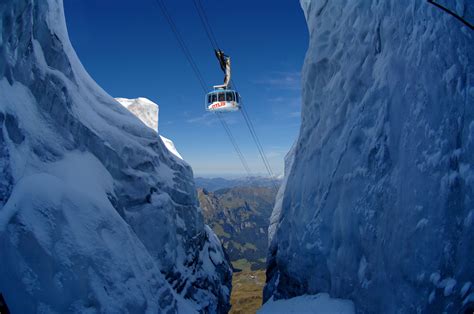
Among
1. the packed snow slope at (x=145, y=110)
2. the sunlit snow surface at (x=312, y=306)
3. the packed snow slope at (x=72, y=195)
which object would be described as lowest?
the sunlit snow surface at (x=312, y=306)

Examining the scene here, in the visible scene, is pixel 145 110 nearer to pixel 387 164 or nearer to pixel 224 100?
pixel 224 100

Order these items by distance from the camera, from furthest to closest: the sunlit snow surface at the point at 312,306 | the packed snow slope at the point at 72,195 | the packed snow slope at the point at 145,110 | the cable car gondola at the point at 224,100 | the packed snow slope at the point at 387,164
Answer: the packed snow slope at the point at 145,110 < the cable car gondola at the point at 224,100 < the sunlit snow surface at the point at 312,306 < the packed snow slope at the point at 72,195 < the packed snow slope at the point at 387,164

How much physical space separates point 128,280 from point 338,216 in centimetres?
1022

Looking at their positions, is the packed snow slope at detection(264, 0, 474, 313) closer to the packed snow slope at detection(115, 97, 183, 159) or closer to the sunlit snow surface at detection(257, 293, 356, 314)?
the sunlit snow surface at detection(257, 293, 356, 314)

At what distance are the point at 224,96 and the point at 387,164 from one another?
17.5 metres

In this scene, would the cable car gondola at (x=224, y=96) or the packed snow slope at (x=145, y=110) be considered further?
the packed snow slope at (x=145, y=110)

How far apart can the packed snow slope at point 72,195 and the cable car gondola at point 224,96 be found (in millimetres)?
7056

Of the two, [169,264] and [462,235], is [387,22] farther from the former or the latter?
[169,264]

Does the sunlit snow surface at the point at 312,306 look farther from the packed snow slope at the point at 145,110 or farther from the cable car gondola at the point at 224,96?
the packed snow slope at the point at 145,110

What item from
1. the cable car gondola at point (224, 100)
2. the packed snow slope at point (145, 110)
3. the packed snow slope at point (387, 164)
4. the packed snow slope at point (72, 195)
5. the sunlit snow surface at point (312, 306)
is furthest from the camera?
the packed snow slope at point (145, 110)

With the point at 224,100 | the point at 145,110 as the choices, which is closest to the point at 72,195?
the point at 224,100

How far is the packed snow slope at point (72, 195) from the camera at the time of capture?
10.6 meters

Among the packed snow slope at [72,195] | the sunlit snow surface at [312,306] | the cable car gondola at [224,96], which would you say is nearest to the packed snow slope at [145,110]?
the cable car gondola at [224,96]

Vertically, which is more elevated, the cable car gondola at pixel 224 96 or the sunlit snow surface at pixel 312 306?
the cable car gondola at pixel 224 96
